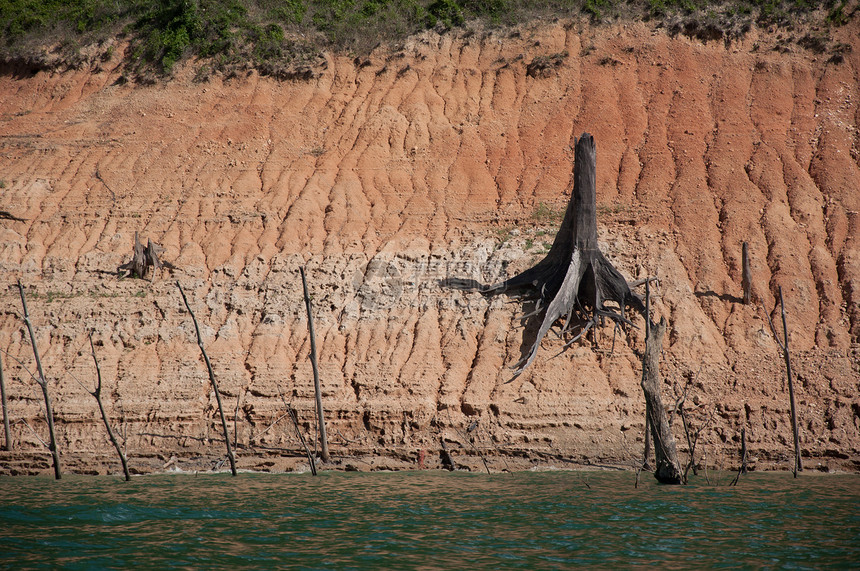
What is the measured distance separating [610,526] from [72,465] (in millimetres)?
11995

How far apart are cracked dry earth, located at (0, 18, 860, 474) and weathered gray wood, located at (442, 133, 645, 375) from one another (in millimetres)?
778

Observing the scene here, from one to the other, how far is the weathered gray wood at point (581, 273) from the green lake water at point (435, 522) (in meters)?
4.13

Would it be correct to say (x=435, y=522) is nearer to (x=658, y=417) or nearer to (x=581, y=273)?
(x=658, y=417)

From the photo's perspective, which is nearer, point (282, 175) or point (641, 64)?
point (282, 175)

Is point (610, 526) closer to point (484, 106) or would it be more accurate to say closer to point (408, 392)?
point (408, 392)

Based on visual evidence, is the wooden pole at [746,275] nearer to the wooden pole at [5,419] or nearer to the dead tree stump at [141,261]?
the dead tree stump at [141,261]

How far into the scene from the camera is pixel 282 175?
921 inches

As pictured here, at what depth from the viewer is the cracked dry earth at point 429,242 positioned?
1686 centimetres

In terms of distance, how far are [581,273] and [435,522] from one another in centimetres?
838

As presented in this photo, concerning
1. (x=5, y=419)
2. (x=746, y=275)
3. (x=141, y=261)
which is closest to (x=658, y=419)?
(x=746, y=275)

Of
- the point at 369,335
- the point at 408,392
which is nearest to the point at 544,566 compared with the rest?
the point at 408,392

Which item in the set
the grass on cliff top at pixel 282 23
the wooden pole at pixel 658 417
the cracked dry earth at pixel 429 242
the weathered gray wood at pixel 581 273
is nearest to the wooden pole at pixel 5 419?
the cracked dry earth at pixel 429 242

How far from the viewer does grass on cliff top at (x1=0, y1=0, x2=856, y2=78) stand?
25734 millimetres

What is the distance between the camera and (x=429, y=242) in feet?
68.6
